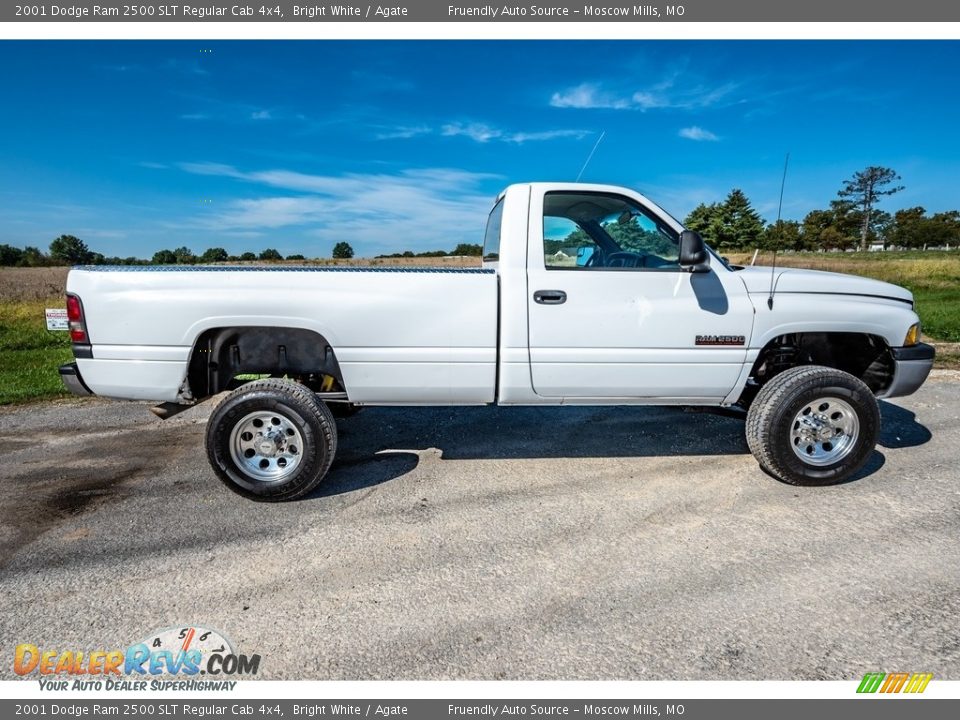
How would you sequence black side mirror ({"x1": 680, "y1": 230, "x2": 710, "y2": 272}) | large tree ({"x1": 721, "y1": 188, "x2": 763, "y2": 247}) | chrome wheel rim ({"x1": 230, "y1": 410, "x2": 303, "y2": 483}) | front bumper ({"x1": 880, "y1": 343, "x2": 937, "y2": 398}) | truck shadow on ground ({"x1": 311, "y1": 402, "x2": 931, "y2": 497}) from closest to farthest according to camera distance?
black side mirror ({"x1": 680, "y1": 230, "x2": 710, "y2": 272}) → chrome wheel rim ({"x1": 230, "y1": 410, "x2": 303, "y2": 483}) → front bumper ({"x1": 880, "y1": 343, "x2": 937, "y2": 398}) → truck shadow on ground ({"x1": 311, "y1": 402, "x2": 931, "y2": 497}) → large tree ({"x1": 721, "y1": 188, "x2": 763, "y2": 247})

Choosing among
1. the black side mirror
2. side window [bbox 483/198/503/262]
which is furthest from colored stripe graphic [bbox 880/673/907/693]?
side window [bbox 483/198/503/262]

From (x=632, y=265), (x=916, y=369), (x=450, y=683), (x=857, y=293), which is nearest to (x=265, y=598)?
(x=450, y=683)

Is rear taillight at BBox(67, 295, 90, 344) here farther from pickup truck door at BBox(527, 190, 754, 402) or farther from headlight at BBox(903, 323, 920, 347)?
headlight at BBox(903, 323, 920, 347)

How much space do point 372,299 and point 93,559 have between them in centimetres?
207

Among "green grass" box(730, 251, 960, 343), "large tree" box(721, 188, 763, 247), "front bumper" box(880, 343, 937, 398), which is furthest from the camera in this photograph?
"large tree" box(721, 188, 763, 247)

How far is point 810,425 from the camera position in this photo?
3.68 metres

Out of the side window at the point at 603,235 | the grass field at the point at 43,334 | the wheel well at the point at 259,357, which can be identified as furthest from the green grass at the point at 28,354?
the side window at the point at 603,235

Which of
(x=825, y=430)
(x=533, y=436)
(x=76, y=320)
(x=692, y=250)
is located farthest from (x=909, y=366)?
(x=76, y=320)

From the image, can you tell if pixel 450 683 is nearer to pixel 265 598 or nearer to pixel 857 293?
pixel 265 598

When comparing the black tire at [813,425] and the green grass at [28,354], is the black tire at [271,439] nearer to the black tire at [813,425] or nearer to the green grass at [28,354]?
the black tire at [813,425]

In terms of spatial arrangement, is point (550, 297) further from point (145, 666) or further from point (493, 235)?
point (145, 666)

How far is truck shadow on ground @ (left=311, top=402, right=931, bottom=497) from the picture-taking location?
13.8 feet

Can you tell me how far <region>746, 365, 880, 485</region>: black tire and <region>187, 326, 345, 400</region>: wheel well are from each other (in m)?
2.92

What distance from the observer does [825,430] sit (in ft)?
12.1
